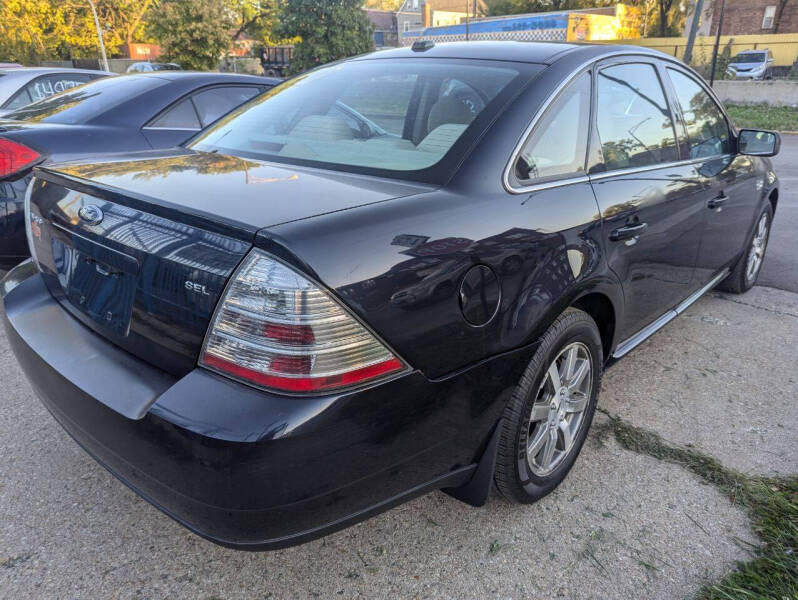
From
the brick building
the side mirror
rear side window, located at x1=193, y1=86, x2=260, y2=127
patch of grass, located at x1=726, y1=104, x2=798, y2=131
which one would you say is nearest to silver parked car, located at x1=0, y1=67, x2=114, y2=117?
rear side window, located at x1=193, y1=86, x2=260, y2=127

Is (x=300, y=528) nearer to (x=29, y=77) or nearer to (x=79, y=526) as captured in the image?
(x=79, y=526)

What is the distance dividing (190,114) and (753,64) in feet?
110

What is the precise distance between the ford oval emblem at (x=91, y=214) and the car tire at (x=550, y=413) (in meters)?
1.38

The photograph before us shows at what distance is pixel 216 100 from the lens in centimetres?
500

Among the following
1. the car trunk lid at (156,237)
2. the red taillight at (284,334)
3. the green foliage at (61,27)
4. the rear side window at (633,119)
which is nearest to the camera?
the red taillight at (284,334)

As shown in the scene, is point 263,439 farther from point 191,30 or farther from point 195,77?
point 191,30

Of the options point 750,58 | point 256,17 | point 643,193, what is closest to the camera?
point 643,193

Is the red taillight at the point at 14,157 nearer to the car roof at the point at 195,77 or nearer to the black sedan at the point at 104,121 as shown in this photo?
the black sedan at the point at 104,121

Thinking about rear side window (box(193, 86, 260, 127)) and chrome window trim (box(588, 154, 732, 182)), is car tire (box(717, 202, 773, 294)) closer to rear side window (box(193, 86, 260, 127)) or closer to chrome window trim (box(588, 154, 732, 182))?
chrome window trim (box(588, 154, 732, 182))

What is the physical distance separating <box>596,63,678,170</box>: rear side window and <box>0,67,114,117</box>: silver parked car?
5996mm

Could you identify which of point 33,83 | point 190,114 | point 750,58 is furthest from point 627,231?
point 750,58

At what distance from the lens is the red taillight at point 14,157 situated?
3.66m

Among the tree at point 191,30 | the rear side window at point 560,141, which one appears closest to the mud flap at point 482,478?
the rear side window at point 560,141

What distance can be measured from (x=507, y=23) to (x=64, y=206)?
47331 mm
